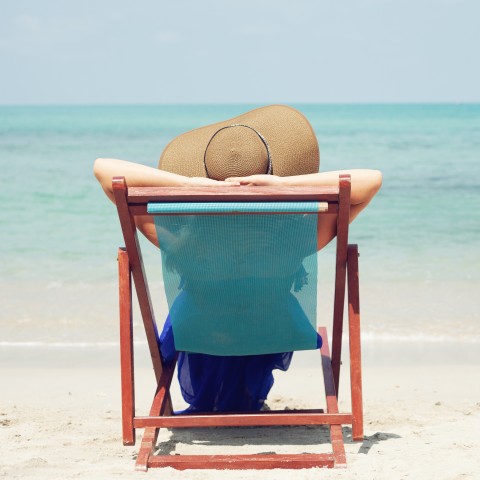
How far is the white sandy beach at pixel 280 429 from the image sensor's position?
286cm

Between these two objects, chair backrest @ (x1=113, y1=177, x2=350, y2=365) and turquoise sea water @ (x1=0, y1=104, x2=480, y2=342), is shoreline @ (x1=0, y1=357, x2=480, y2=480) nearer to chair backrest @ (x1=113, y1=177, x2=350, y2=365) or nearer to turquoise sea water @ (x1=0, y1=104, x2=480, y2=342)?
chair backrest @ (x1=113, y1=177, x2=350, y2=365)

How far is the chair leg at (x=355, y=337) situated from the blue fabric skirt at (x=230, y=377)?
50cm

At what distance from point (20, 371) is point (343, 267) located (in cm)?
247

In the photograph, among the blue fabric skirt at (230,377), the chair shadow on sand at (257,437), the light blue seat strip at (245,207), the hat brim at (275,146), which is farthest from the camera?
the blue fabric skirt at (230,377)

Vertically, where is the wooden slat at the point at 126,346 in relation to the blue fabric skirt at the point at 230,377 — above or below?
above

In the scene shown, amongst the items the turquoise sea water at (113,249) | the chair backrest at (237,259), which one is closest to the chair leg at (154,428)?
the chair backrest at (237,259)

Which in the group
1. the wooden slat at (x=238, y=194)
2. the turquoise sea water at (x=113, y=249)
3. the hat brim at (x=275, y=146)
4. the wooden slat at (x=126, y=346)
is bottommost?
the turquoise sea water at (x=113, y=249)

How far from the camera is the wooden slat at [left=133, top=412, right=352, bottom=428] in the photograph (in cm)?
284

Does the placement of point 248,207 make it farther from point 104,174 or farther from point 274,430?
point 274,430

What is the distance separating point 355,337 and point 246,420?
0.43 m

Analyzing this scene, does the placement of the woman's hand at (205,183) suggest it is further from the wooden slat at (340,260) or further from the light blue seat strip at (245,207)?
the wooden slat at (340,260)

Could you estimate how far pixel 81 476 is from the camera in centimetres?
281

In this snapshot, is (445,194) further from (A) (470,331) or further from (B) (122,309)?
(B) (122,309)

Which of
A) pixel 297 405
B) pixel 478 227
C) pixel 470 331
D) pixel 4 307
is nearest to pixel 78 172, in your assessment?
pixel 478 227
